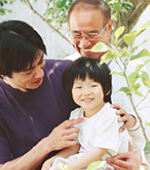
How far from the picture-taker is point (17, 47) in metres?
1.60

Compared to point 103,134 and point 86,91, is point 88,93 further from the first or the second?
point 103,134

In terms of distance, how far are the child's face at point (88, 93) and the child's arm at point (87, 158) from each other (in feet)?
0.75

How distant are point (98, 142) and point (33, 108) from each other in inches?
22.6

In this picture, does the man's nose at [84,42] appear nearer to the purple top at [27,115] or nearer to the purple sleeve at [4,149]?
the purple top at [27,115]

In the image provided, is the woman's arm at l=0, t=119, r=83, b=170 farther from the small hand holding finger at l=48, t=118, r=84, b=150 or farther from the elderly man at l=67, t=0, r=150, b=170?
the elderly man at l=67, t=0, r=150, b=170

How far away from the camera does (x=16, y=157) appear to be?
6.13 ft

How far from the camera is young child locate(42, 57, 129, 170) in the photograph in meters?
1.49

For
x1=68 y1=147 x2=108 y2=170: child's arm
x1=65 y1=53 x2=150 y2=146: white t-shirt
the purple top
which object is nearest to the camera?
x1=68 y1=147 x2=108 y2=170: child's arm

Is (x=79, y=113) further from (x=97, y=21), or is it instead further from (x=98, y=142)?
(x=97, y=21)

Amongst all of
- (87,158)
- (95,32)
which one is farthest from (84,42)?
(87,158)

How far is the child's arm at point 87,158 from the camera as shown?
57.3 inches

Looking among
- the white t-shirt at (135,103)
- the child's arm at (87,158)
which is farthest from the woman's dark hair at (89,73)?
the child's arm at (87,158)

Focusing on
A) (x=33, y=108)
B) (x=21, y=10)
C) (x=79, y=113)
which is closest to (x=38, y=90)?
(x=33, y=108)

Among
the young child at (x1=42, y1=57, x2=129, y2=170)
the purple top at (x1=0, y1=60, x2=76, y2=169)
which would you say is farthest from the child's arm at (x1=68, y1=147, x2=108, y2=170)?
the purple top at (x1=0, y1=60, x2=76, y2=169)
